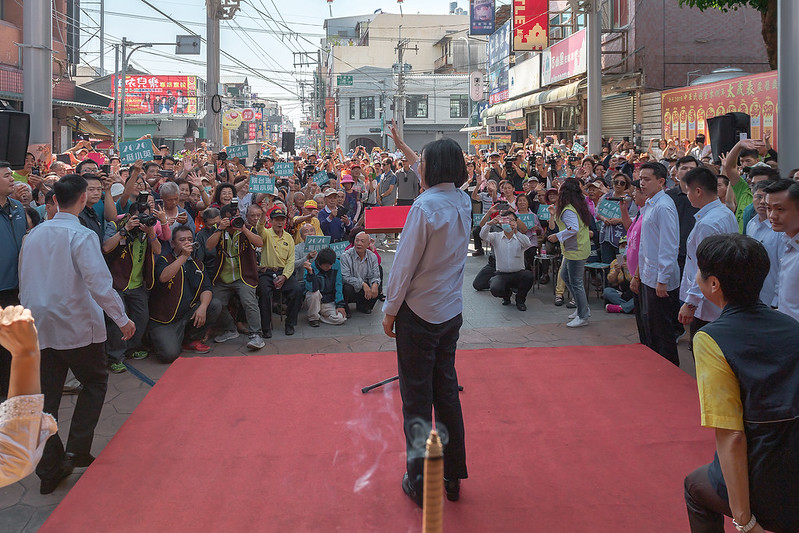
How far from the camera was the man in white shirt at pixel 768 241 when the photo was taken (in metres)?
4.65

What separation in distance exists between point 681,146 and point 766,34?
105 inches

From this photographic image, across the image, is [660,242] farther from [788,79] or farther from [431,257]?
[431,257]

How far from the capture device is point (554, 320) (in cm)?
812

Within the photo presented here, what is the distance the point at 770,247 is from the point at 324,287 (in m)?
5.04

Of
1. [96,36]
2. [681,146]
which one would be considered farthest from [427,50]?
[681,146]

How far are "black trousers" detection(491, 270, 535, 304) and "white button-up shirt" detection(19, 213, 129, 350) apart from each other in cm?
561

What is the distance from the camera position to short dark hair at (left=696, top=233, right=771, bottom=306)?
7.55 feet

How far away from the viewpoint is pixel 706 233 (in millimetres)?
4793

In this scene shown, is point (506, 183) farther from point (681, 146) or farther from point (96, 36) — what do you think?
point (96, 36)

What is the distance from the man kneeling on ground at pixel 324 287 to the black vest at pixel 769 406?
618cm

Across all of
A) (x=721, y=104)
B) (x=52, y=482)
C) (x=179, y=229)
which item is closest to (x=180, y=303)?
(x=179, y=229)

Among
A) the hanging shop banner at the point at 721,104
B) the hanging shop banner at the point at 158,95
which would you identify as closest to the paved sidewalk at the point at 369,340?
the hanging shop banner at the point at 721,104

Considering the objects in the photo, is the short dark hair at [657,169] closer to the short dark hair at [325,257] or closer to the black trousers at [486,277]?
the short dark hair at [325,257]

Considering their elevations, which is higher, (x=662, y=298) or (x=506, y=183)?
(x=506, y=183)
